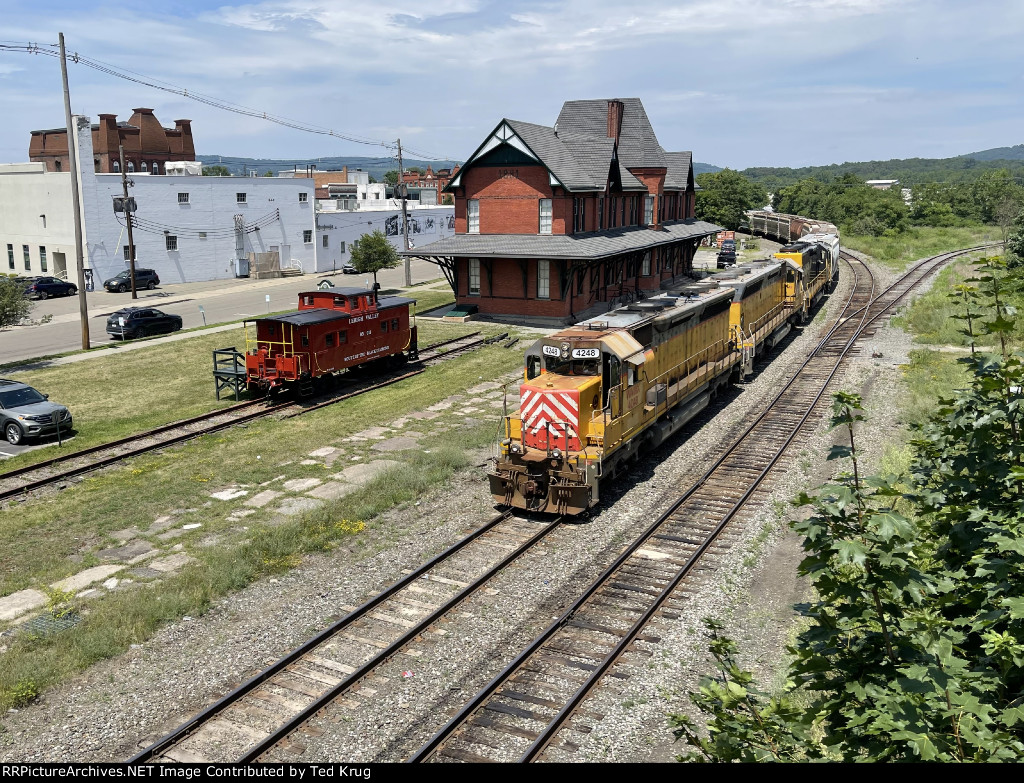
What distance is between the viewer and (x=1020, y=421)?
7.14 metres

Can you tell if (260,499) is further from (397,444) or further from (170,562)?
(397,444)

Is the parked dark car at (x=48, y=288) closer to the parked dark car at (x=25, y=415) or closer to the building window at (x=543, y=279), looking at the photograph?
the parked dark car at (x=25, y=415)

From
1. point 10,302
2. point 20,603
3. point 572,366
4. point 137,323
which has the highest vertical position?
point 10,302

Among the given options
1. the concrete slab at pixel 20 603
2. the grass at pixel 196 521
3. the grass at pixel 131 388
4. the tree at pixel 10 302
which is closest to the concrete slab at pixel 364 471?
the grass at pixel 196 521

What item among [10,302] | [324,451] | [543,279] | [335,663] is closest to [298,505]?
[324,451]

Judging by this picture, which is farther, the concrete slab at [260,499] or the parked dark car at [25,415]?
the parked dark car at [25,415]

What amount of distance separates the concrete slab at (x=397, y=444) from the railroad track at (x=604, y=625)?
8.64m

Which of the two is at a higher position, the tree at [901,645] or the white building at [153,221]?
the white building at [153,221]

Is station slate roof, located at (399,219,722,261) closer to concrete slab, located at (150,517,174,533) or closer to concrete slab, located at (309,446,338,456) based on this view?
concrete slab, located at (309,446,338,456)

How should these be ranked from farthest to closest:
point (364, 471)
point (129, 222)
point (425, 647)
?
point (129, 222) < point (364, 471) < point (425, 647)

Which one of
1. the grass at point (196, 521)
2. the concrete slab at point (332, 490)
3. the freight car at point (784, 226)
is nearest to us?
the grass at point (196, 521)

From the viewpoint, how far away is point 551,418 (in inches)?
701

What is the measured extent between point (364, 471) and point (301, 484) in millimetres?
1738

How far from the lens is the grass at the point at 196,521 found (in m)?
12.8
